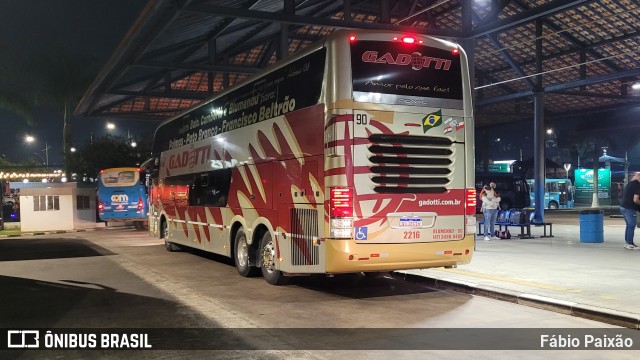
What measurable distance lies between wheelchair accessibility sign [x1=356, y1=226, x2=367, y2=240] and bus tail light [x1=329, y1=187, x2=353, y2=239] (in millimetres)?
105

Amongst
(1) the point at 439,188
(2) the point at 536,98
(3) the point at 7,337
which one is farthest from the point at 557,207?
(3) the point at 7,337

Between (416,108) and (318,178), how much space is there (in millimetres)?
1899

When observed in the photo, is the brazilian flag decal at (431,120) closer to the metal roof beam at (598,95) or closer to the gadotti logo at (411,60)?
the gadotti logo at (411,60)

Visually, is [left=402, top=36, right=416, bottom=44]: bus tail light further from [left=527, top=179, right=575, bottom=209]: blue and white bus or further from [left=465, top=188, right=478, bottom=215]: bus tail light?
[left=527, top=179, right=575, bottom=209]: blue and white bus

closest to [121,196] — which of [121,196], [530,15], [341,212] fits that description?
[121,196]

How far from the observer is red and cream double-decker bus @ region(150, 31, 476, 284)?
8.02m

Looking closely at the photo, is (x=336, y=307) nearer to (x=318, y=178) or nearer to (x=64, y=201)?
(x=318, y=178)

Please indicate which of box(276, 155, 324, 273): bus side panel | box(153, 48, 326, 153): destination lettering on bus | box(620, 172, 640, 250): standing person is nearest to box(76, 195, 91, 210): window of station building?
box(153, 48, 326, 153): destination lettering on bus

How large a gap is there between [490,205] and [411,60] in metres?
9.53

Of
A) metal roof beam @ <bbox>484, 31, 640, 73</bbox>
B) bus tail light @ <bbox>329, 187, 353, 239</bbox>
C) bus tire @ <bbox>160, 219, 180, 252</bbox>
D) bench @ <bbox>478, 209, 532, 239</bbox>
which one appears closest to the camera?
bus tail light @ <bbox>329, 187, 353, 239</bbox>

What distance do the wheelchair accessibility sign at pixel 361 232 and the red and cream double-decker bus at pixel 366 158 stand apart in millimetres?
15

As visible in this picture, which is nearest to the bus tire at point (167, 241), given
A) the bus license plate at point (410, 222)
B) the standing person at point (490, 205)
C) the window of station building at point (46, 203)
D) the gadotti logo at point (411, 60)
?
the standing person at point (490, 205)

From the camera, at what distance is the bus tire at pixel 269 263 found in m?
9.88

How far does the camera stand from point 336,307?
26.7 ft
